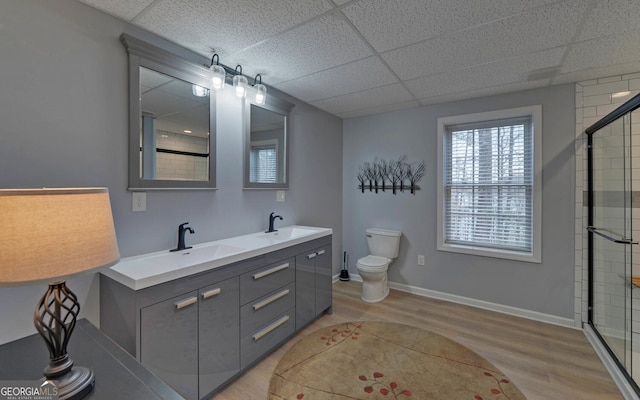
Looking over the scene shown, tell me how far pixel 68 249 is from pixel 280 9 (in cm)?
152

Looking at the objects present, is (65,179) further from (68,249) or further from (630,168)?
(630,168)

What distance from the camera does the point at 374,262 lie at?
10.2ft

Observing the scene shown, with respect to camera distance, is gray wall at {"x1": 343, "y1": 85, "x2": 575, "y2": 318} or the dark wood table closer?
the dark wood table

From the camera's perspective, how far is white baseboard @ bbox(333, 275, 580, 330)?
2.60 m

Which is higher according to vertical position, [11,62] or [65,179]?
[11,62]

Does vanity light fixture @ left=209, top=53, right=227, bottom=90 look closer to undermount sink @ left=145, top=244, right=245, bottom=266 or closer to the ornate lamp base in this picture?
undermount sink @ left=145, top=244, right=245, bottom=266

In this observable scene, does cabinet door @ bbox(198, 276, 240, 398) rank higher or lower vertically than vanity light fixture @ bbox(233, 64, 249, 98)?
lower

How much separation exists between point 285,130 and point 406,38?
1.47m

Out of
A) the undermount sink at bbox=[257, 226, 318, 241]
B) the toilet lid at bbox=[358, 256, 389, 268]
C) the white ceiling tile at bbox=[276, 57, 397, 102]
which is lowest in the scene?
the toilet lid at bbox=[358, 256, 389, 268]

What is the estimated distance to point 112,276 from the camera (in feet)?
4.68

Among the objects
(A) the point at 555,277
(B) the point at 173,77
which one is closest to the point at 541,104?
(A) the point at 555,277

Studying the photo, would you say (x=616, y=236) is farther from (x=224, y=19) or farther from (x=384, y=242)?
(x=224, y=19)

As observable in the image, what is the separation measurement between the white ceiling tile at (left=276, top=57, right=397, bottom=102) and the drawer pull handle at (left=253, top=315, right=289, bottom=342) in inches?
82.0

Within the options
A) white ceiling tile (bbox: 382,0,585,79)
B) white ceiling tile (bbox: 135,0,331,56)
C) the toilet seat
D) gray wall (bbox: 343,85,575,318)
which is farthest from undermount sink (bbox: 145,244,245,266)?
gray wall (bbox: 343,85,575,318)
